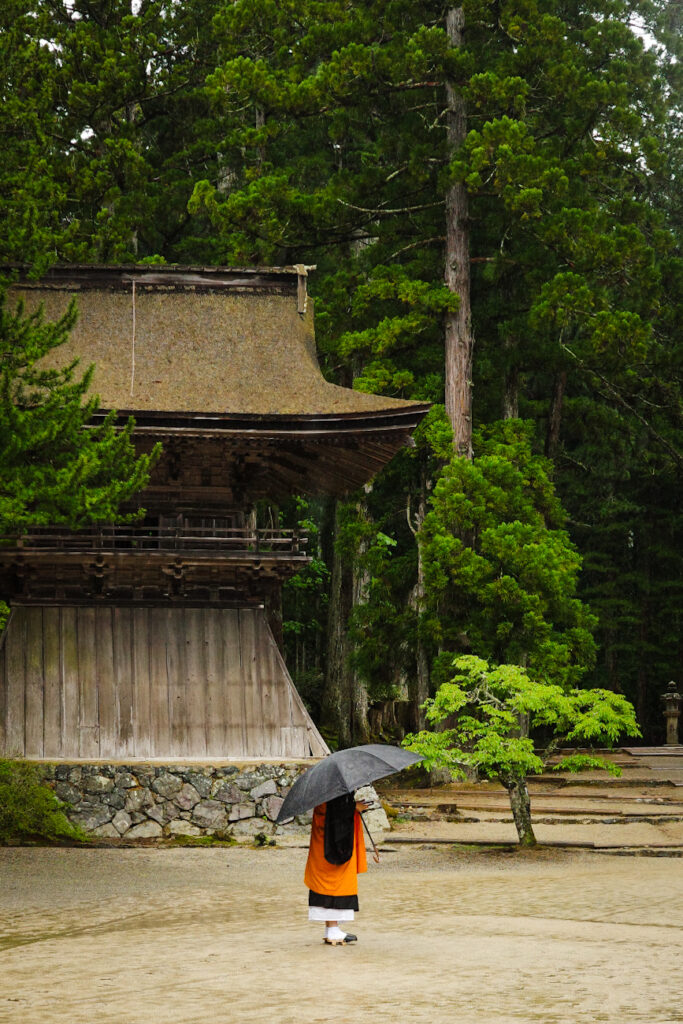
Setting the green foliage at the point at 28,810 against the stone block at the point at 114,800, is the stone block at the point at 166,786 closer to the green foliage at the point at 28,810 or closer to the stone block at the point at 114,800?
the stone block at the point at 114,800

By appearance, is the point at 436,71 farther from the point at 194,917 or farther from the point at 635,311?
the point at 194,917

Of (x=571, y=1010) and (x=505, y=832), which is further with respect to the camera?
(x=505, y=832)

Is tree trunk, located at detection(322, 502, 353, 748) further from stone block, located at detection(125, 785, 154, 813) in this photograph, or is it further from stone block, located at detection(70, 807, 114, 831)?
stone block, located at detection(70, 807, 114, 831)

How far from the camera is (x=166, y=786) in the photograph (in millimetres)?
16656

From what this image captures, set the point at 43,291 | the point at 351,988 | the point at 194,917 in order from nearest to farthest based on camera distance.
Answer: the point at 351,988, the point at 194,917, the point at 43,291

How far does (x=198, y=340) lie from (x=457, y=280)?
870 centimetres

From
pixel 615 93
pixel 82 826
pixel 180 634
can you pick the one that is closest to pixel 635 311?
pixel 615 93

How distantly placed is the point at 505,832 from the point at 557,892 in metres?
5.73

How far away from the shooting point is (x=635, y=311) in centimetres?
2681

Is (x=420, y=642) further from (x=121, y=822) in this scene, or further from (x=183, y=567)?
(x=121, y=822)

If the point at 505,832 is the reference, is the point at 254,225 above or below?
above

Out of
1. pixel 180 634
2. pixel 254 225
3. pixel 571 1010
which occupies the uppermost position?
pixel 254 225

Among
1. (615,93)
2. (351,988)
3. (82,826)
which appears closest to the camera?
(351,988)

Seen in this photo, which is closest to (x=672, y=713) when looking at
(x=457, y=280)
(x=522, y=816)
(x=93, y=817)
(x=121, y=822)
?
(x=457, y=280)
